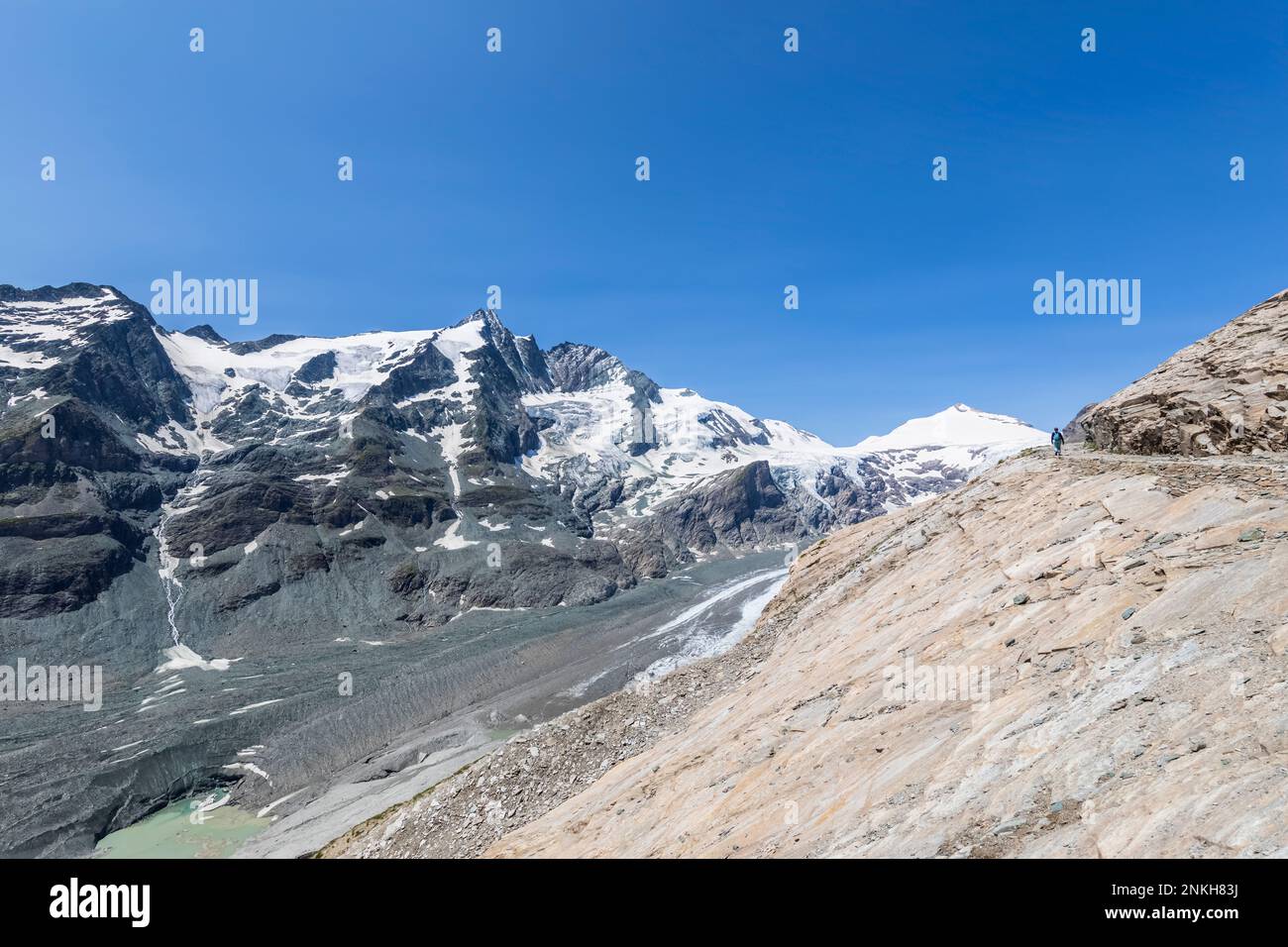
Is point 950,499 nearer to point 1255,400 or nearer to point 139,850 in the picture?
point 1255,400

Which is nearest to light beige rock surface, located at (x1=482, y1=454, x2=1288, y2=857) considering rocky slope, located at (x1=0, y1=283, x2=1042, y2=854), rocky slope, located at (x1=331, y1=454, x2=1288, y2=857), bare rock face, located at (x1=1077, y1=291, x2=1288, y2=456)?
rocky slope, located at (x1=331, y1=454, x2=1288, y2=857)

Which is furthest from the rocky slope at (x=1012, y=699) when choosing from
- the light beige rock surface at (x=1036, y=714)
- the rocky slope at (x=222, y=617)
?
the rocky slope at (x=222, y=617)

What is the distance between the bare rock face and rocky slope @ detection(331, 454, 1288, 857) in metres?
3.08

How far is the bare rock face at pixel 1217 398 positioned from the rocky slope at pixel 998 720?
308 cm

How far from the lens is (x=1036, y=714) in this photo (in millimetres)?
11430

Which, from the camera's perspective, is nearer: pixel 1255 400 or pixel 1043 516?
pixel 1043 516

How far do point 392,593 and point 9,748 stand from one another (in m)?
85.0

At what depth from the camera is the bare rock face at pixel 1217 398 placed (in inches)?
855

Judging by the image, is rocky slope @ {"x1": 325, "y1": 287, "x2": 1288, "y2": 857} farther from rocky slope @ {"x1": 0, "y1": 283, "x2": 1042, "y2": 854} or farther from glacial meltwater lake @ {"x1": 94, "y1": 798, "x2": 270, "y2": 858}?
rocky slope @ {"x1": 0, "y1": 283, "x2": 1042, "y2": 854}

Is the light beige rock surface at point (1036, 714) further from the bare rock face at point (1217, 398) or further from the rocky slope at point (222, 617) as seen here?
the rocky slope at point (222, 617)

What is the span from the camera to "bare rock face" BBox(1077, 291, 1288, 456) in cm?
2172

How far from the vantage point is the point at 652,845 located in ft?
50.2

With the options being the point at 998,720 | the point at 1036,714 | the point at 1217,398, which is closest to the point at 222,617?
the point at 998,720
